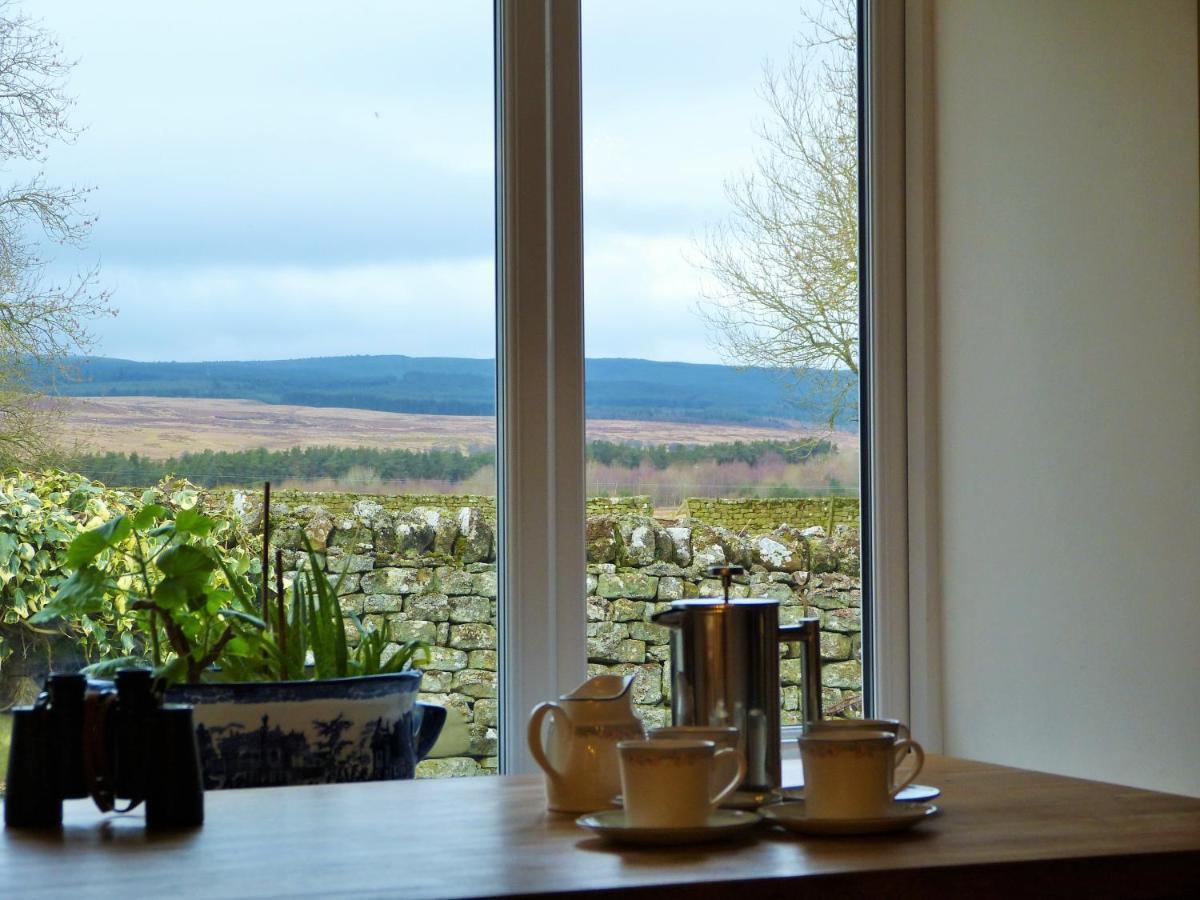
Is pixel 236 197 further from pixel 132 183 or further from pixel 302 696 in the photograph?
pixel 302 696

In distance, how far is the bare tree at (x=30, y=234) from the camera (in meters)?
1.97

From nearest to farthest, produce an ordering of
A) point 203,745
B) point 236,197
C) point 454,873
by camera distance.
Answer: point 454,873 → point 203,745 → point 236,197

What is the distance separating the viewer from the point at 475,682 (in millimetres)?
2184

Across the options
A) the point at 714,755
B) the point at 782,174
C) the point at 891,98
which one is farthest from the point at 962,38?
the point at 714,755

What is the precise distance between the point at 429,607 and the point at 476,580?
0.09 meters

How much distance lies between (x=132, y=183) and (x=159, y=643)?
0.69m

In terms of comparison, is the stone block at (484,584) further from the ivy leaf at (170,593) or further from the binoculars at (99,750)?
the binoculars at (99,750)

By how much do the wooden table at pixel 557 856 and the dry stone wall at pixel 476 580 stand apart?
2.36 ft

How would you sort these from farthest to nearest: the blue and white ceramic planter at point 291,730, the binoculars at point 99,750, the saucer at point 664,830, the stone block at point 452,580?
1. the stone block at point 452,580
2. the blue and white ceramic planter at point 291,730
3. the binoculars at point 99,750
4. the saucer at point 664,830

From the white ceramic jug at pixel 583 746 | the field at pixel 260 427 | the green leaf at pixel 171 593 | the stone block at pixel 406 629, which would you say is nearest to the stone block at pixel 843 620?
→ the field at pixel 260 427

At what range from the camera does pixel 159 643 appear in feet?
6.54

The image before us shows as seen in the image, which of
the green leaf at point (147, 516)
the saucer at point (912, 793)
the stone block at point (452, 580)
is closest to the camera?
the saucer at point (912, 793)

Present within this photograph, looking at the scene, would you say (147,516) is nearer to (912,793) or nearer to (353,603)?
(353,603)

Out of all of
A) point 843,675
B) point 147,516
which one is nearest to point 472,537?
point 147,516
